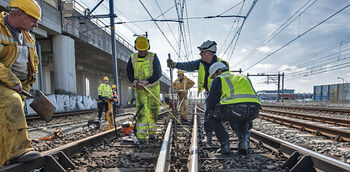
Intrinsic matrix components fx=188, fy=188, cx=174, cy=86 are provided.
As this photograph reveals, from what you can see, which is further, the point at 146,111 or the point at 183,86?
the point at 183,86

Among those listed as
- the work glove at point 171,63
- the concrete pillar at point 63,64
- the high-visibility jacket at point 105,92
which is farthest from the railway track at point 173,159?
the concrete pillar at point 63,64

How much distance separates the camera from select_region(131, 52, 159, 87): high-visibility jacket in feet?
12.7

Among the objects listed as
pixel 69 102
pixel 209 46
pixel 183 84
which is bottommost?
pixel 69 102

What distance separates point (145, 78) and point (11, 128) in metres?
2.32

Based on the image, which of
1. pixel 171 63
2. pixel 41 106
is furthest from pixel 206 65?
pixel 41 106

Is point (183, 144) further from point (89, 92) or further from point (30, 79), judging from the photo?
point (89, 92)

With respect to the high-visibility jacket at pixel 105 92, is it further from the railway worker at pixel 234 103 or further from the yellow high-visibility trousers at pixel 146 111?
the railway worker at pixel 234 103

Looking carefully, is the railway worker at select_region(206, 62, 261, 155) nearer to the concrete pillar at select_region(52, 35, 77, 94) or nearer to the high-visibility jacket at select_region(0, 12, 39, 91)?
the high-visibility jacket at select_region(0, 12, 39, 91)

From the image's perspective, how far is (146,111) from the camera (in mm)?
3777

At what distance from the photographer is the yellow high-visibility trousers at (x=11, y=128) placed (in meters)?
1.93

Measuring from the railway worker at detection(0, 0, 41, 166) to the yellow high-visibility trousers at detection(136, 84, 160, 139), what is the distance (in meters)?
→ 1.78

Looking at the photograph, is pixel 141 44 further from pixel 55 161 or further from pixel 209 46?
pixel 55 161

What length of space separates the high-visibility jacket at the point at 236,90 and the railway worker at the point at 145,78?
5.02 feet

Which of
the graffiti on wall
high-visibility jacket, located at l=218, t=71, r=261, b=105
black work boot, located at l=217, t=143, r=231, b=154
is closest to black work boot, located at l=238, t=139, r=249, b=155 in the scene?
black work boot, located at l=217, t=143, r=231, b=154
